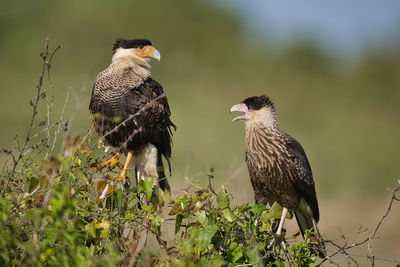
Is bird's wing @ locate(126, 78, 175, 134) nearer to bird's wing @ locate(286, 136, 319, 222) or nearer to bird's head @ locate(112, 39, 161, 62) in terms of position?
bird's head @ locate(112, 39, 161, 62)

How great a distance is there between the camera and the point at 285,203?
5.05 meters

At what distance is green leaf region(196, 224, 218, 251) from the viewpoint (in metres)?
3.47

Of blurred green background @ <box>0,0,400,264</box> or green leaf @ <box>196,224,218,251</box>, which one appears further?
blurred green background @ <box>0,0,400,264</box>

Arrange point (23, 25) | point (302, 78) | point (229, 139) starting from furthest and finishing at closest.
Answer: point (23, 25) < point (302, 78) < point (229, 139)

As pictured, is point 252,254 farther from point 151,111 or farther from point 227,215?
point 151,111

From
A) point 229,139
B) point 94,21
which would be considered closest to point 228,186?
point 229,139

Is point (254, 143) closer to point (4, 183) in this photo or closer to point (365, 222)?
point (4, 183)

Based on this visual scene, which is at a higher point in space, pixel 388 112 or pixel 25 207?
pixel 25 207

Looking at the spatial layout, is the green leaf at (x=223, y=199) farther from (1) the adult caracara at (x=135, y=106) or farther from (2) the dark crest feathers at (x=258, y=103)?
(2) the dark crest feathers at (x=258, y=103)

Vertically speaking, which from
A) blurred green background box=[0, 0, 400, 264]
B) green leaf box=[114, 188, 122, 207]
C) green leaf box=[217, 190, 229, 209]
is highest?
green leaf box=[217, 190, 229, 209]

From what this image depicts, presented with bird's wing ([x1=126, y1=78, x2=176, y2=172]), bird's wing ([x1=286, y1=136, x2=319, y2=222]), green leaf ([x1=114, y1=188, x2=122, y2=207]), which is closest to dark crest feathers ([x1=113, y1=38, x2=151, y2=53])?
bird's wing ([x1=126, y1=78, x2=176, y2=172])

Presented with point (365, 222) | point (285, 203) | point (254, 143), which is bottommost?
point (365, 222)

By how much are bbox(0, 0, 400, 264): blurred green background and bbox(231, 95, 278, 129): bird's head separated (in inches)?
238

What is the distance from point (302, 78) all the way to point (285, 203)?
15.0 m
